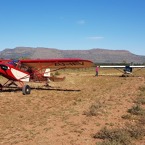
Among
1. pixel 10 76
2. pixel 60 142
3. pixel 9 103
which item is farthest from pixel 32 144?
pixel 10 76

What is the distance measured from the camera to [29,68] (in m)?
21.8

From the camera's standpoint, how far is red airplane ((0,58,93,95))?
18.6 meters

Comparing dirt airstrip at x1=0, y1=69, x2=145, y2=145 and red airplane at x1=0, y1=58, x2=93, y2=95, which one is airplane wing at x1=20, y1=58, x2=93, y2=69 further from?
dirt airstrip at x1=0, y1=69, x2=145, y2=145

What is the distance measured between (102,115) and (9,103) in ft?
18.6

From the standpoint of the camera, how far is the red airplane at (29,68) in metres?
18.6

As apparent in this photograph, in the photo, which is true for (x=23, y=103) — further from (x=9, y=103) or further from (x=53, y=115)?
(x=53, y=115)

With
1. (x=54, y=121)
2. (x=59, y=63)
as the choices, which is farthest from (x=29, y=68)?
(x=54, y=121)

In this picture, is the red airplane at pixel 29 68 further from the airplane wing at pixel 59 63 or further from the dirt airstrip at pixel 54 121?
the dirt airstrip at pixel 54 121

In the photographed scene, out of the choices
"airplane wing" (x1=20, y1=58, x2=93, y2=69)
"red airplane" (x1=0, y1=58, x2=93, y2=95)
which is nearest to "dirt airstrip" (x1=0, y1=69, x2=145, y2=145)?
"red airplane" (x1=0, y1=58, x2=93, y2=95)

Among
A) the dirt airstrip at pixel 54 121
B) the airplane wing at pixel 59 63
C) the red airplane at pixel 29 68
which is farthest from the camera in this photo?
the airplane wing at pixel 59 63

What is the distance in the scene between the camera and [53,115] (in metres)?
11.4

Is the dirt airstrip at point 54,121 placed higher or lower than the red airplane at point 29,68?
lower

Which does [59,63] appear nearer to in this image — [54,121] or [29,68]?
[29,68]

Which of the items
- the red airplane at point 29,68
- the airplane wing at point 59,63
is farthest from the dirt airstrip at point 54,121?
the airplane wing at point 59,63
